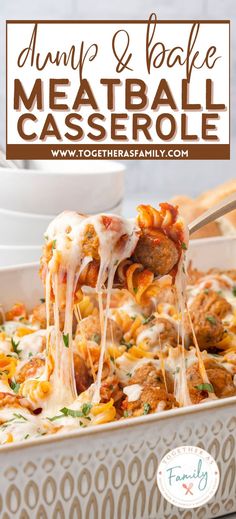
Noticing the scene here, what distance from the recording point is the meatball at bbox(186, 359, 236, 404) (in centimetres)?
290

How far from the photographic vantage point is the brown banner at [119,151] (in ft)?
11.8

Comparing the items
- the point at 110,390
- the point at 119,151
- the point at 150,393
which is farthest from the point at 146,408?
the point at 119,151

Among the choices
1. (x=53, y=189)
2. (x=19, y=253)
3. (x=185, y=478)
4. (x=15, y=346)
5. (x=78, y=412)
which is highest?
(x=53, y=189)

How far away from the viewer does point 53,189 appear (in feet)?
13.2

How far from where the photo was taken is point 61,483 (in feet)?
7.92

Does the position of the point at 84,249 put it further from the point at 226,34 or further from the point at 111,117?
the point at 226,34

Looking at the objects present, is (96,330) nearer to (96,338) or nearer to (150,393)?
(96,338)

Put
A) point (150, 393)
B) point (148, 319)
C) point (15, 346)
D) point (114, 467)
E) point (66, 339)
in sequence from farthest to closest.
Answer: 1. point (148, 319)
2. point (15, 346)
3. point (66, 339)
4. point (150, 393)
5. point (114, 467)

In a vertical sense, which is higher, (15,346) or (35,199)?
(35,199)

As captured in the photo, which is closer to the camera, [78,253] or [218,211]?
[78,253]

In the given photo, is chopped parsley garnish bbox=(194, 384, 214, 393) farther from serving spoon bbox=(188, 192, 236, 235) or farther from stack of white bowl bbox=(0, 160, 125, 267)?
stack of white bowl bbox=(0, 160, 125, 267)

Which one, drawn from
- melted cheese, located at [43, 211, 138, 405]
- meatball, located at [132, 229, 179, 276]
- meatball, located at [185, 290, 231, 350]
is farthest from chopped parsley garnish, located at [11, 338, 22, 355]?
meatball, located at [132, 229, 179, 276]

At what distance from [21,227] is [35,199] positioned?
12cm

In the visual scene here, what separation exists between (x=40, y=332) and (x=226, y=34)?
1168 mm
